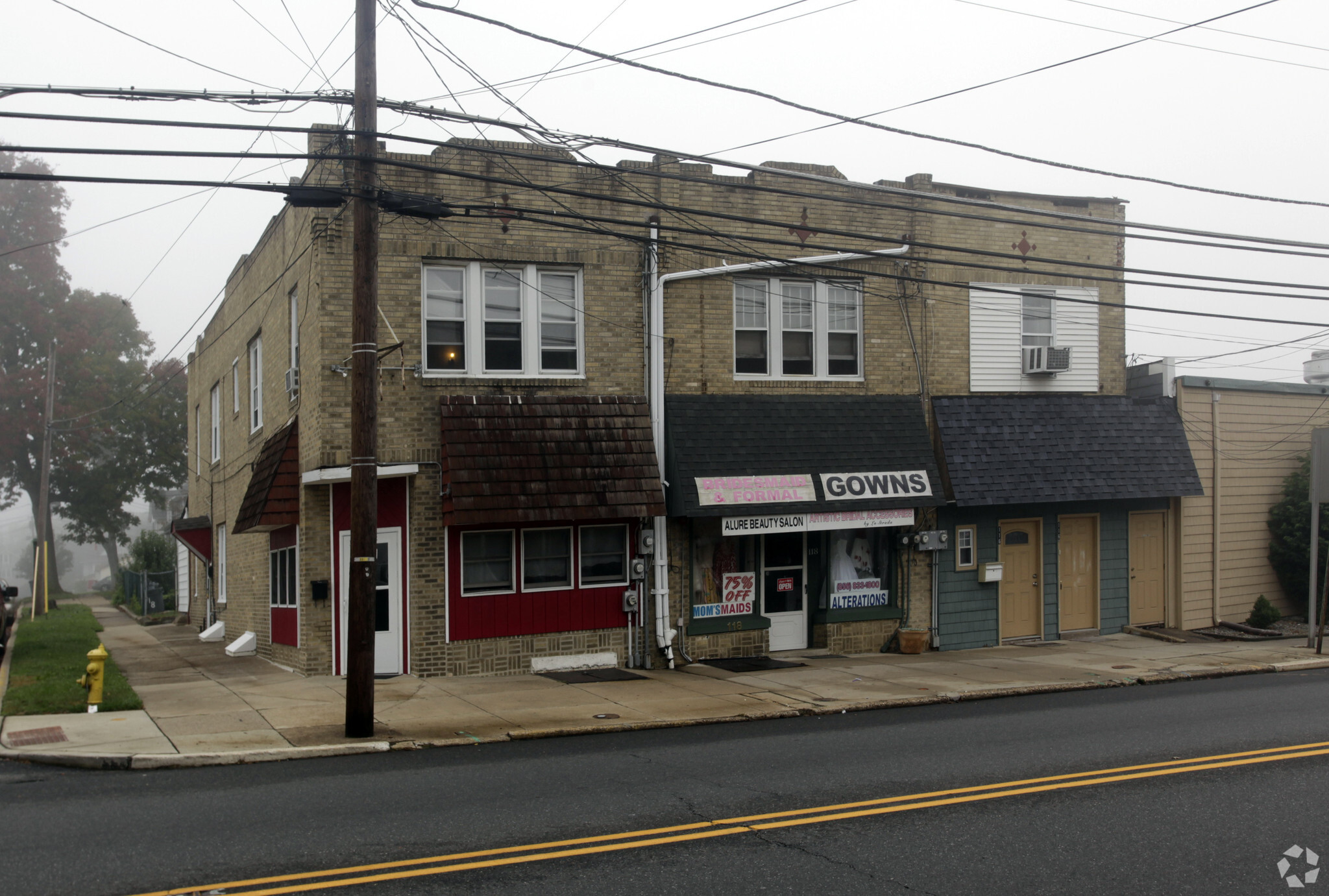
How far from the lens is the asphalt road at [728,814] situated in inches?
246

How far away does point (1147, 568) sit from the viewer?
20.2 meters

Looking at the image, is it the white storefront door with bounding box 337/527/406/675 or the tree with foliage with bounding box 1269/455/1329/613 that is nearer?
the white storefront door with bounding box 337/527/406/675

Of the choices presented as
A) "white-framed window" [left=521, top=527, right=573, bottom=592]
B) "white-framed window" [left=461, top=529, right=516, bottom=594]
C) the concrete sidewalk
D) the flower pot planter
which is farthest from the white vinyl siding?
"white-framed window" [left=461, top=529, right=516, bottom=594]

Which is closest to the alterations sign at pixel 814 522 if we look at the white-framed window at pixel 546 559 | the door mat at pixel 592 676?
the white-framed window at pixel 546 559

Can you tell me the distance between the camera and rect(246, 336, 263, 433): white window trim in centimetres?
2025

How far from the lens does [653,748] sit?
10.5 m

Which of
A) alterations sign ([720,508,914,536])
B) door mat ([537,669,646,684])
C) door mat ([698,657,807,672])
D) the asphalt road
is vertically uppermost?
alterations sign ([720,508,914,536])

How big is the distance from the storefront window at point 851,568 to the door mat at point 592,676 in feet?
12.9

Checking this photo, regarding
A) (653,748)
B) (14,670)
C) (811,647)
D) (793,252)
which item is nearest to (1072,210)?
(793,252)

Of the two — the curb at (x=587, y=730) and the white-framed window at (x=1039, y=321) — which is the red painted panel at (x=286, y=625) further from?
the white-framed window at (x=1039, y=321)

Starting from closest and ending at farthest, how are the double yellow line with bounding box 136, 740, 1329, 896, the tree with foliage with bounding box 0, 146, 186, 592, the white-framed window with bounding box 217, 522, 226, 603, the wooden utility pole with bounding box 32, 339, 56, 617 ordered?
the double yellow line with bounding box 136, 740, 1329, 896
the white-framed window with bounding box 217, 522, 226, 603
the wooden utility pole with bounding box 32, 339, 56, 617
the tree with foliage with bounding box 0, 146, 186, 592

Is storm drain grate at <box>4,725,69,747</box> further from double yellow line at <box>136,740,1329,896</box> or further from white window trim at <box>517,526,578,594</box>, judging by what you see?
white window trim at <box>517,526,578,594</box>

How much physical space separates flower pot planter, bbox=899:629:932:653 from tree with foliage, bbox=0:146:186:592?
42.1m

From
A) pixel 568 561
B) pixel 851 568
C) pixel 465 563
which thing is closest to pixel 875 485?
pixel 851 568
